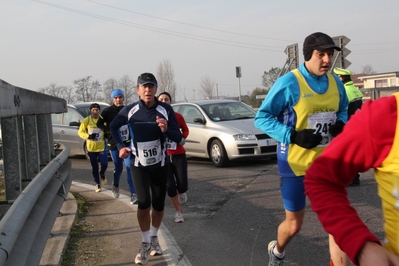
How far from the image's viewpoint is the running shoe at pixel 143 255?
4941 millimetres

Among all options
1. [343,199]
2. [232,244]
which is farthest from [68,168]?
[343,199]

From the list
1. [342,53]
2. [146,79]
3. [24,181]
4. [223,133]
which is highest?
[342,53]

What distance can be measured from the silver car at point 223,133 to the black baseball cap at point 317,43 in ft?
24.7

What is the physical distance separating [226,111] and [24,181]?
9.04m

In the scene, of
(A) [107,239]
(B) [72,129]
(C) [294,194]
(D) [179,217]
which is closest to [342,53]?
(B) [72,129]

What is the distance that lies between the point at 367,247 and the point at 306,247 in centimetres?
378

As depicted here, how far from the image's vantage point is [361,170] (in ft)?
5.94

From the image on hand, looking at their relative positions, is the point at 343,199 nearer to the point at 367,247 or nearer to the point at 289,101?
the point at 367,247

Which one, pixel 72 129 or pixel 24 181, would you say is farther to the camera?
pixel 72 129

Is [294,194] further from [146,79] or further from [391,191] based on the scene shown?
[391,191]

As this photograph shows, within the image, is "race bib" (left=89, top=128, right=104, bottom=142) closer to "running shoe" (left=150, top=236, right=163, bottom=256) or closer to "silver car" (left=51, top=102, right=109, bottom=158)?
"running shoe" (left=150, top=236, right=163, bottom=256)

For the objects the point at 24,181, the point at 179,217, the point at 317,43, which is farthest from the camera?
the point at 179,217

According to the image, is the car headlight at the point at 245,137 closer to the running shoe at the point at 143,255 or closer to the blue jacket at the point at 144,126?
the blue jacket at the point at 144,126

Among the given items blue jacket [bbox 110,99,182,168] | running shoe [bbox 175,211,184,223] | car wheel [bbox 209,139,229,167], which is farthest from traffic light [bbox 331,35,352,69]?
blue jacket [bbox 110,99,182,168]
